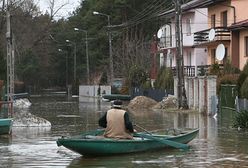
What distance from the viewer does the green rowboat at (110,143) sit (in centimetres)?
1861

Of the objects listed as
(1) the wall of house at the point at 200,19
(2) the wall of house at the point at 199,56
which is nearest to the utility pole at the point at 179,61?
(2) the wall of house at the point at 199,56

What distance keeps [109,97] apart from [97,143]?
53.4 metres

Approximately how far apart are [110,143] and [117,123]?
712mm

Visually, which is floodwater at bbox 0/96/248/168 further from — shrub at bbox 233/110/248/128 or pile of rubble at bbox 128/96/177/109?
pile of rubble at bbox 128/96/177/109

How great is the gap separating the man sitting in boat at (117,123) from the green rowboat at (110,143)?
0.87 ft

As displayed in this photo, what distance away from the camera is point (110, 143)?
18891 mm

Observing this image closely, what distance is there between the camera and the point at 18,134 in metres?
28.9

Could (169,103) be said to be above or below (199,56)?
below

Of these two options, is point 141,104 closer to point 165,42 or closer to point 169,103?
point 169,103

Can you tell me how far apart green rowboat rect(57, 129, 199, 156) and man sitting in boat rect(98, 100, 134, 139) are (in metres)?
0.26

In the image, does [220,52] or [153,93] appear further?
[153,93]

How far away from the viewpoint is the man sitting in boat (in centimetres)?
1930

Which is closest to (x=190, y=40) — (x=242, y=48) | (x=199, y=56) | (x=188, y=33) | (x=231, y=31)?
(x=188, y=33)

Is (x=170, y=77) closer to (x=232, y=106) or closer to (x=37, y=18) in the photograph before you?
(x=232, y=106)
